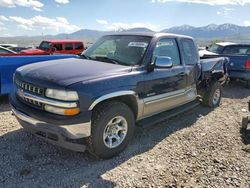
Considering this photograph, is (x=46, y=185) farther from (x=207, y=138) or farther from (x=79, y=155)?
(x=207, y=138)

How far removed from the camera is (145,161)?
13.5ft

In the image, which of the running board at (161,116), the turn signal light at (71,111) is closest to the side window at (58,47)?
the running board at (161,116)

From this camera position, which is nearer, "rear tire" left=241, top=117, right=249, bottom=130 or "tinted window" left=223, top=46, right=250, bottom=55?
"rear tire" left=241, top=117, right=249, bottom=130

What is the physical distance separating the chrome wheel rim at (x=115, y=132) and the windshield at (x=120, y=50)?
95 cm

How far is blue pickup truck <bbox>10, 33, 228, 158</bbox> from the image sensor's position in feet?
11.4

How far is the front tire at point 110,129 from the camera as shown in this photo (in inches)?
147

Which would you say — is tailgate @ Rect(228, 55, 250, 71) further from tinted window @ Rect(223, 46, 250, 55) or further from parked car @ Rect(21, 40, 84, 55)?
parked car @ Rect(21, 40, 84, 55)

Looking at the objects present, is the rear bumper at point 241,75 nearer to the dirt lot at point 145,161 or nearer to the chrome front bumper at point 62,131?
the dirt lot at point 145,161

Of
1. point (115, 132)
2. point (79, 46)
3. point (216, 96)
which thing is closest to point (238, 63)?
point (216, 96)

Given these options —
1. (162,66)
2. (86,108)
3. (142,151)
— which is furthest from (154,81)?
(86,108)

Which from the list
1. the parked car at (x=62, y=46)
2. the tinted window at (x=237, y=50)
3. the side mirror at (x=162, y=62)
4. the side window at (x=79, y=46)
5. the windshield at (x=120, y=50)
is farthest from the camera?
the side window at (x=79, y=46)

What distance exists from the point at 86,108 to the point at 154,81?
1.44m

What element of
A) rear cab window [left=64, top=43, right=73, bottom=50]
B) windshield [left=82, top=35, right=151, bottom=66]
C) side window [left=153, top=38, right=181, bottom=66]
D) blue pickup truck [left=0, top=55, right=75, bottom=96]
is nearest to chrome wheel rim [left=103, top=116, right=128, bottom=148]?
windshield [left=82, top=35, right=151, bottom=66]

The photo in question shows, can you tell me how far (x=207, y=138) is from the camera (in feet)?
16.8
